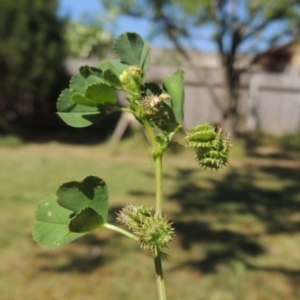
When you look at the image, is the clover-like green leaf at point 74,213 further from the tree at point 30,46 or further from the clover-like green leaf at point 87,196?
the tree at point 30,46

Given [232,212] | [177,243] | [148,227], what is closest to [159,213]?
[148,227]

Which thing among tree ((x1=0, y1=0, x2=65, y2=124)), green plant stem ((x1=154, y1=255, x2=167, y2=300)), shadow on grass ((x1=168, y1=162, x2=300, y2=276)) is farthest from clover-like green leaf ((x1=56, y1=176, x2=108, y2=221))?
tree ((x1=0, y1=0, x2=65, y2=124))

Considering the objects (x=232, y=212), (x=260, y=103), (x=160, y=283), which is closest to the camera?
(x=160, y=283)

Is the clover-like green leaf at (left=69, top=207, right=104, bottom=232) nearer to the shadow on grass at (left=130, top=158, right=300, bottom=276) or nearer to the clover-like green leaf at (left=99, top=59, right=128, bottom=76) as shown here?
the clover-like green leaf at (left=99, top=59, right=128, bottom=76)

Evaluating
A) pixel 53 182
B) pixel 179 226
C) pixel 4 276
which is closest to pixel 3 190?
pixel 53 182

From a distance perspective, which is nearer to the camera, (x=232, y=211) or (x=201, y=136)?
(x=201, y=136)

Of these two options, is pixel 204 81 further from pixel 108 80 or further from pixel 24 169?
pixel 108 80

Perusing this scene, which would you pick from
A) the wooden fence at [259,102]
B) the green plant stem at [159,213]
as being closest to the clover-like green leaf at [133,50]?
the green plant stem at [159,213]

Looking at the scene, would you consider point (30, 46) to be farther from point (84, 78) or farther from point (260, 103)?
point (84, 78)
